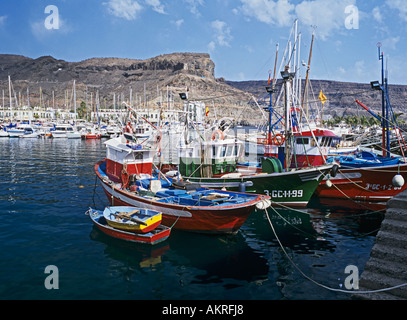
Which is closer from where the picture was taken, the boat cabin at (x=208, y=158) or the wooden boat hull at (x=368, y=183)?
the wooden boat hull at (x=368, y=183)

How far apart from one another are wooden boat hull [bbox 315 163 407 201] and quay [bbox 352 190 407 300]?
12.2 metres

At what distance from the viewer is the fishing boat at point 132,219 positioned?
40.4 feet

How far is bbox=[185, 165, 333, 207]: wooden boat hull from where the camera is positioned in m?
17.3

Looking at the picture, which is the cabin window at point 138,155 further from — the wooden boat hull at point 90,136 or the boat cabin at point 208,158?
the wooden boat hull at point 90,136

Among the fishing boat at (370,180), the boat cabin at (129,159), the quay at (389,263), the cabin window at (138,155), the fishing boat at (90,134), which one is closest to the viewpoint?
the quay at (389,263)

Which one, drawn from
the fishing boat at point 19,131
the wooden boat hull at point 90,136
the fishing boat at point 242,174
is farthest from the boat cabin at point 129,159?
the fishing boat at point 19,131

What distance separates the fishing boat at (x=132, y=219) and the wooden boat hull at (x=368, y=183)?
38.4ft

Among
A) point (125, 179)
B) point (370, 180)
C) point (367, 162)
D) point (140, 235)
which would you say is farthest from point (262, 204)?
point (367, 162)

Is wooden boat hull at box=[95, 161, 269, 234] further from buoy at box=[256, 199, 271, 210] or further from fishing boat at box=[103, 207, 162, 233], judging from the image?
fishing boat at box=[103, 207, 162, 233]

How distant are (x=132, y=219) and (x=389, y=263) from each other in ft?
31.4

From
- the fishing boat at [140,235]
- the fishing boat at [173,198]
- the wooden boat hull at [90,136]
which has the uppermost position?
the wooden boat hull at [90,136]

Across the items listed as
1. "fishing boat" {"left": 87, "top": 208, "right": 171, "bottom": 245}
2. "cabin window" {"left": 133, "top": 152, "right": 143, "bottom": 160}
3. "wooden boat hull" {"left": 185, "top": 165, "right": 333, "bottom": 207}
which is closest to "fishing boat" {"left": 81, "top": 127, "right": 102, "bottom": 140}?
"cabin window" {"left": 133, "top": 152, "right": 143, "bottom": 160}
